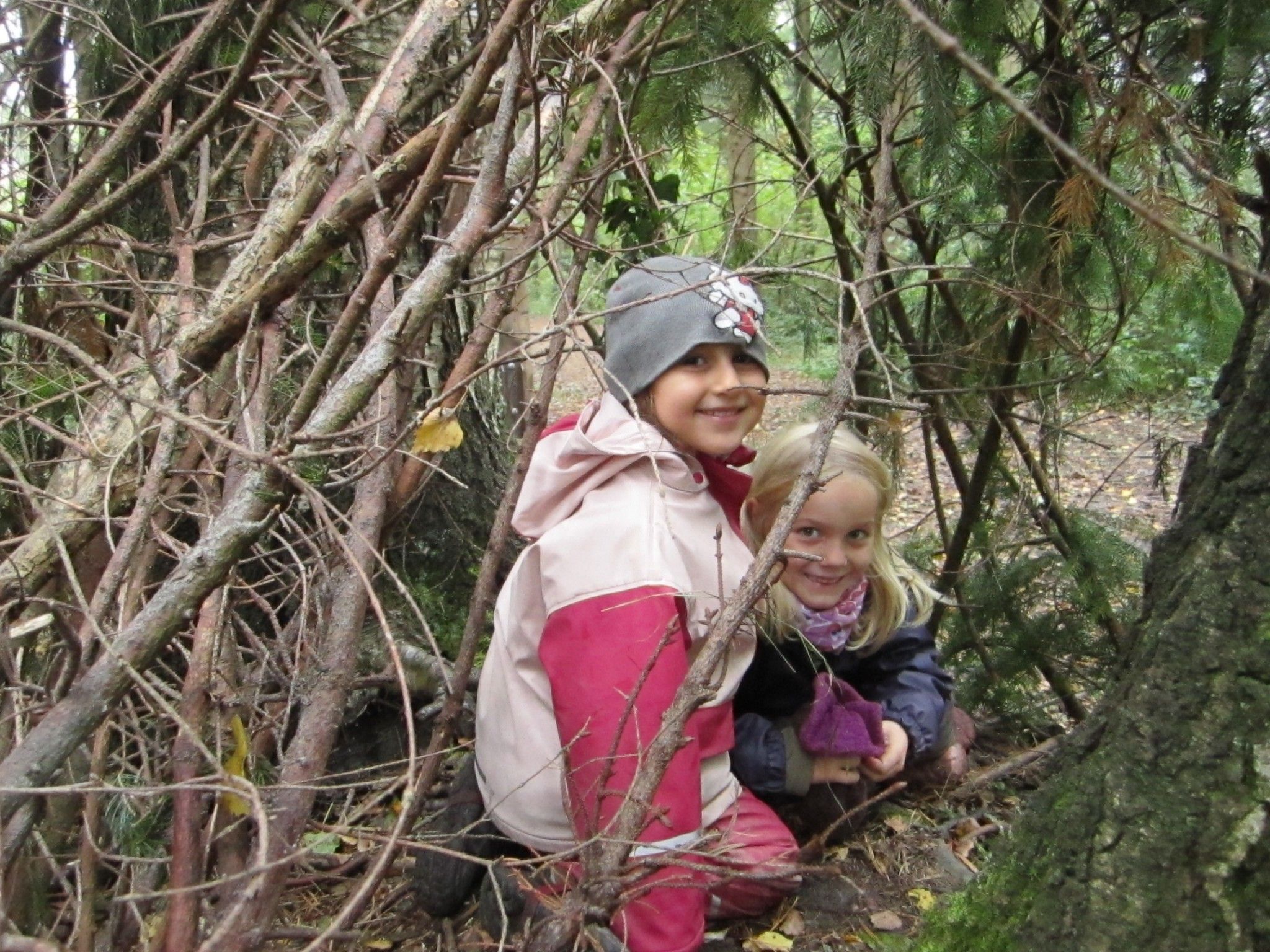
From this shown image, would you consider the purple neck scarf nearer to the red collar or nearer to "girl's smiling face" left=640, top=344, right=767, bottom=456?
the red collar

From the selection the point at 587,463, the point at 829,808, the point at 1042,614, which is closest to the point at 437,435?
the point at 587,463

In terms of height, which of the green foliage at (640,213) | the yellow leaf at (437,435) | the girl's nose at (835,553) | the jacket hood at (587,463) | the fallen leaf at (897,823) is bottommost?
the fallen leaf at (897,823)

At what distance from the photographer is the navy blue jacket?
241cm

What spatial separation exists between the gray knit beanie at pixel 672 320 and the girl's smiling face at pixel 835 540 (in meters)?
0.37

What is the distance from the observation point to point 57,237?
1564 millimetres

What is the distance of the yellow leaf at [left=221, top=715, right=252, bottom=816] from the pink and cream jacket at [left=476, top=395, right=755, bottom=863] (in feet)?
1.71

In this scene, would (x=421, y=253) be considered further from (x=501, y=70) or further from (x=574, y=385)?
(x=574, y=385)

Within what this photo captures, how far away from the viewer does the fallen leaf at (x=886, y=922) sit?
2135 mm

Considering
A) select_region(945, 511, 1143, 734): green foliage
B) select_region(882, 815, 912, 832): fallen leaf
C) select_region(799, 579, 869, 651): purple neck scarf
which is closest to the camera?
select_region(799, 579, 869, 651): purple neck scarf

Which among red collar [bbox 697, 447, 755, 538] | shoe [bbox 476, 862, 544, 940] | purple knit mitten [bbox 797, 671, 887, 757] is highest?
red collar [bbox 697, 447, 755, 538]

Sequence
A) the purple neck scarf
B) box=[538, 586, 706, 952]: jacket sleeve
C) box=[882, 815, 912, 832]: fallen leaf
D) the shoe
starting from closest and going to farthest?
1. box=[538, 586, 706, 952]: jacket sleeve
2. the shoe
3. the purple neck scarf
4. box=[882, 815, 912, 832]: fallen leaf

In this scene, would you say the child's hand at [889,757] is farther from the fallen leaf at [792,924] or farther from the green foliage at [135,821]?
the green foliage at [135,821]

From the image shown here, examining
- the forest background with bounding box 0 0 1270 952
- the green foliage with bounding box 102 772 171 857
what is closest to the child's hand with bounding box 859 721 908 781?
the forest background with bounding box 0 0 1270 952

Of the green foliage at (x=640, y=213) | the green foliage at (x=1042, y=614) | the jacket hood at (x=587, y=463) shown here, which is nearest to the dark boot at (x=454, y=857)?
the jacket hood at (x=587, y=463)
